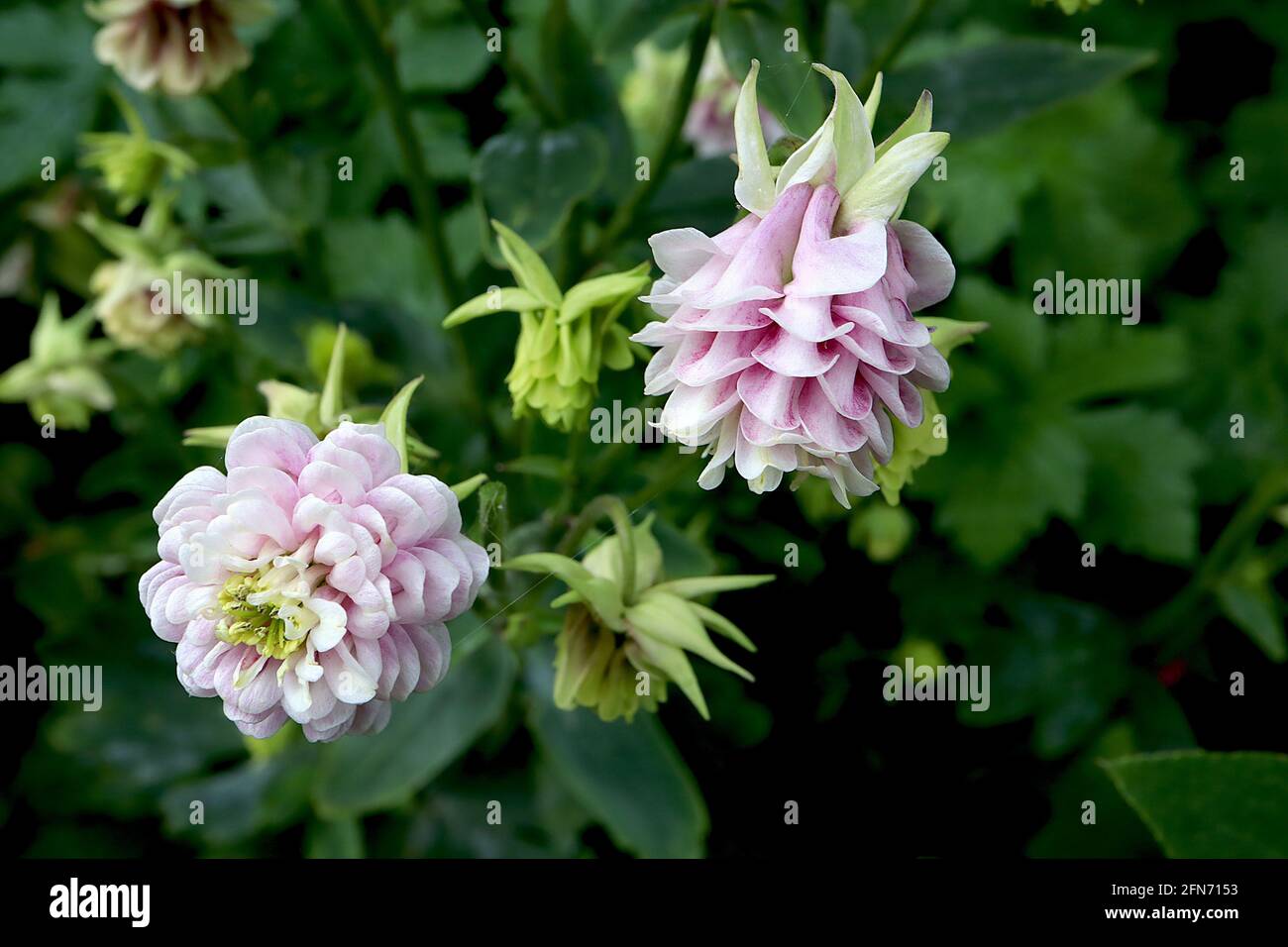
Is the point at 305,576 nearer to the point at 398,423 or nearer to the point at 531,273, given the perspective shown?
the point at 398,423

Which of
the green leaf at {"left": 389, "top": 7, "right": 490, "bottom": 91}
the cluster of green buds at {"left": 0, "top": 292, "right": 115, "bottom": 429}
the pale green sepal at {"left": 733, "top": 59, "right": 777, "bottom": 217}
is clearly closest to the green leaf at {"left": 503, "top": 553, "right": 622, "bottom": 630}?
the pale green sepal at {"left": 733, "top": 59, "right": 777, "bottom": 217}

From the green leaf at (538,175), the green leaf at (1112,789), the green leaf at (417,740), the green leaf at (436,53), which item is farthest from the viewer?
the green leaf at (436,53)

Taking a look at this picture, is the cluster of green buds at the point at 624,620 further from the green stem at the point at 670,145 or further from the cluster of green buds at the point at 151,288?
the cluster of green buds at the point at 151,288

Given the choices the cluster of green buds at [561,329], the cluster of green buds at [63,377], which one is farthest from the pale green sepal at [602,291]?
the cluster of green buds at [63,377]

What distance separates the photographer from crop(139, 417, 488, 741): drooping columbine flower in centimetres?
52

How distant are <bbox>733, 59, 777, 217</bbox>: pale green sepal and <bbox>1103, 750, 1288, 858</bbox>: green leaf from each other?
55 cm

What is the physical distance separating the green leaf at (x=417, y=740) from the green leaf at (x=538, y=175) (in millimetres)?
390

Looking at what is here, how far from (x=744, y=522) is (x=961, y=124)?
41 centimetres

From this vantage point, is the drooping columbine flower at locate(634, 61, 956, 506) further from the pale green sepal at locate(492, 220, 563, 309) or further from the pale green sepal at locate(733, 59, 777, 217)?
the pale green sepal at locate(492, 220, 563, 309)

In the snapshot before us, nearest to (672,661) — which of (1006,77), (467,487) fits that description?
(467,487)

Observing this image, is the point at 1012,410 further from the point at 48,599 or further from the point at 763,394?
the point at 48,599

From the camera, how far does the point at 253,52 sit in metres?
1.21

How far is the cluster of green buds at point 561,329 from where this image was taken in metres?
0.63
